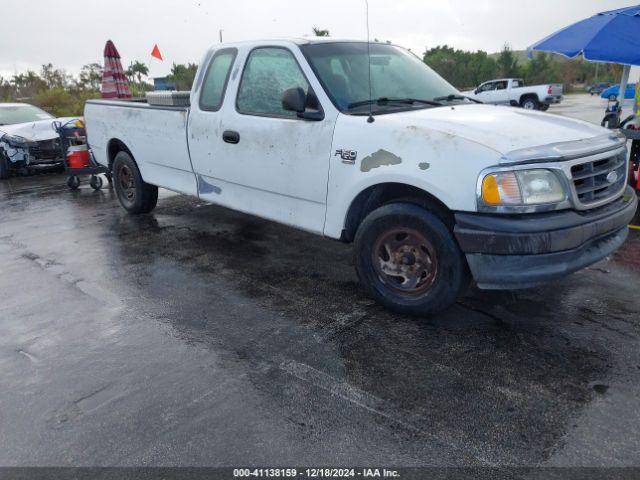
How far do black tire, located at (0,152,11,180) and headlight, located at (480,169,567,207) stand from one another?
10592mm

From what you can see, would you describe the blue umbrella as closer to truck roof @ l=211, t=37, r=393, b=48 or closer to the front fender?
truck roof @ l=211, t=37, r=393, b=48

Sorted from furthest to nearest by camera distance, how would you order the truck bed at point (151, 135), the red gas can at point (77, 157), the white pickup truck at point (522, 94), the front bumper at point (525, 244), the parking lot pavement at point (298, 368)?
the white pickup truck at point (522, 94) < the red gas can at point (77, 157) < the truck bed at point (151, 135) < the front bumper at point (525, 244) < the parking lot pavement at point (298, 368)

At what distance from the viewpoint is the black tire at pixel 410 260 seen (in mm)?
3385

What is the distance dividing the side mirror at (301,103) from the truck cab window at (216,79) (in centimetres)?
121

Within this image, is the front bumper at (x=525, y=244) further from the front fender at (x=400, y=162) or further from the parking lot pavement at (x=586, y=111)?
the parking lot pavement at (x=586, y=111)

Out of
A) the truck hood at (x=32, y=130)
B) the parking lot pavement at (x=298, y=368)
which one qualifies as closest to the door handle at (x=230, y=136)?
the parking lot pavement at (x=298, y=368)

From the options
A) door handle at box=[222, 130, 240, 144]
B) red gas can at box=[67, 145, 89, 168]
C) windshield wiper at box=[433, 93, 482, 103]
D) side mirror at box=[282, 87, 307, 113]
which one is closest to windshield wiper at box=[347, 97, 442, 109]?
windshield wiper at box=[433, 93, 482, 103]

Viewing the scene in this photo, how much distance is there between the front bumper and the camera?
3064 mm

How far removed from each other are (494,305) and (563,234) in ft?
3.24

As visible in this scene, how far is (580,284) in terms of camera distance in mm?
4277

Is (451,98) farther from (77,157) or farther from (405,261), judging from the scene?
(77,157)

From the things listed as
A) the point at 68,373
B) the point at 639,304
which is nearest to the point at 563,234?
the point at 639,304

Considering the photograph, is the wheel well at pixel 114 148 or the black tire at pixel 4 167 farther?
the black tire at pixel 4 167

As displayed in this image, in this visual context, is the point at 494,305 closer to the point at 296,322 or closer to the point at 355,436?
the point at 296,322
